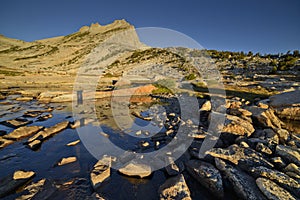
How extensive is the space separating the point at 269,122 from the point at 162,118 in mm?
4979

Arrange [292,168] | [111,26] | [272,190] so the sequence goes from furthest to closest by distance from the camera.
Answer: [111,26]
[292,168]
[272,190]

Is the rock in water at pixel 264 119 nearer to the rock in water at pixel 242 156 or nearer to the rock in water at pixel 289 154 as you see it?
the rock in water at pixel 289 154

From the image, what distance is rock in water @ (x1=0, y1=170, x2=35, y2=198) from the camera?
10.9ft

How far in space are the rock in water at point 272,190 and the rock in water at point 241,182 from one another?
10 cm

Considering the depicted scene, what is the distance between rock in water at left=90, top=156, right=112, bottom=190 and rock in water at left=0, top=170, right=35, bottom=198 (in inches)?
61.1

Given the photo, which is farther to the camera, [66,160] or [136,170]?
[66,160]

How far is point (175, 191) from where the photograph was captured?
3262mm

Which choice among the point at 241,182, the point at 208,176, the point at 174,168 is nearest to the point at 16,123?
the point at 174,168

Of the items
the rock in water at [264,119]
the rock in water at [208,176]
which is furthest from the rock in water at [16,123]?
the rock in water at [264,119]

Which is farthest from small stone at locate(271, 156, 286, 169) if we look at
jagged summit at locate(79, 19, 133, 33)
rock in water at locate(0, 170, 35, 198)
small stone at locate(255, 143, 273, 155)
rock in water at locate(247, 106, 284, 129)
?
jagged summit at locate(79, 19, 133, 33)

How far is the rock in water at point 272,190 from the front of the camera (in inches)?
116

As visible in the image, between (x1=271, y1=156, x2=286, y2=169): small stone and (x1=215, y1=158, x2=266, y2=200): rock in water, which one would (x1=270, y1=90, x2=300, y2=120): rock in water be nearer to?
(x1=271, y1=156, x2=286, y2=169): small stone

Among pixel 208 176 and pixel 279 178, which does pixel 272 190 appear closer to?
pixel 279 178

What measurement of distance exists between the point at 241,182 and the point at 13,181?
5281mm
